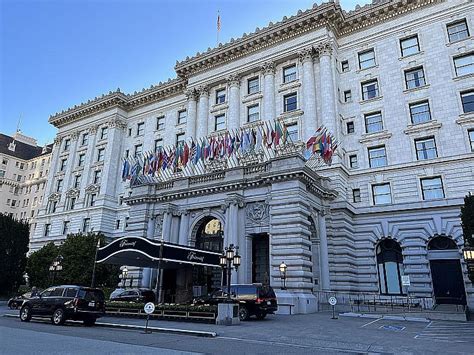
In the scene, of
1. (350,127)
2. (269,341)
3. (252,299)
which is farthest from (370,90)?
(269,341)

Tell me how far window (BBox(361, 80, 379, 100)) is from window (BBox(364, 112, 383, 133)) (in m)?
2.05

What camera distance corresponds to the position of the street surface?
36.1 feet

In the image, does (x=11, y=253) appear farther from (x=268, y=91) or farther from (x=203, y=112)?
(x=268, y=91)

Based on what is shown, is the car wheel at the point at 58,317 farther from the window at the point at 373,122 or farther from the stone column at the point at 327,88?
the window at the point at 373,122

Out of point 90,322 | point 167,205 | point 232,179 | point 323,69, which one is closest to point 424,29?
point 323,69

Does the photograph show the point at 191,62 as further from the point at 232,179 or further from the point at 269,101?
the point at 232,179

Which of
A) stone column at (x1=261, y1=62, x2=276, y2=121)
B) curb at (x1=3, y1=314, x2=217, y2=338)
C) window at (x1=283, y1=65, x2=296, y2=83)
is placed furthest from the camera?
window at (x1=283, y1=65, x2=296, y2=83)

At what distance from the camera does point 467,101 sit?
32500 millimetres

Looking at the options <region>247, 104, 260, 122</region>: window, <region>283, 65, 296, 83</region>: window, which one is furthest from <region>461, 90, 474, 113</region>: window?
<region>247, 104, 260, 122</region>: window

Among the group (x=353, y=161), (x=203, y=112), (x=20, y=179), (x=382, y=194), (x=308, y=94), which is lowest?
(x=382, y=194)

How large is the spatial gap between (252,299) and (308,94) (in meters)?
23.8

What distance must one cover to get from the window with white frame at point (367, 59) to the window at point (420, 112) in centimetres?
684

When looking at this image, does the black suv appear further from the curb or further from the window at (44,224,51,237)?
the window at (44,224,51,237)

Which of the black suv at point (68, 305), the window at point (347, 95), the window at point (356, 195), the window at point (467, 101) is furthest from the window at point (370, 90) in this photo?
the black suv at point (68, 305)
